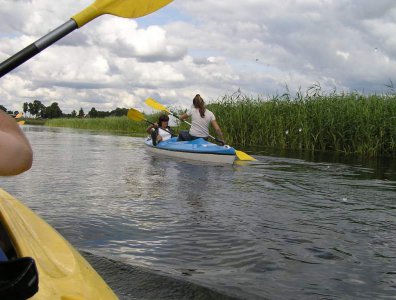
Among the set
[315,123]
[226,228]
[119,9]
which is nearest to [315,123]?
[315,123]

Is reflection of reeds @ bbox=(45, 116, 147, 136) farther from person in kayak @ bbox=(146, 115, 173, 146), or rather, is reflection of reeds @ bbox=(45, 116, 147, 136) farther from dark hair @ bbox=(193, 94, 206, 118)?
dark hair @ bbox=(193, 94, 206, 118)

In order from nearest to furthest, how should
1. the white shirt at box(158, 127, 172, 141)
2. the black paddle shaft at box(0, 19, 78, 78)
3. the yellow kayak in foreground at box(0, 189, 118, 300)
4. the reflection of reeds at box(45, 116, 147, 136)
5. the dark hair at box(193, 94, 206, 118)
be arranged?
the yellow kayak in foreground at box(0, 189, 118, 300)
the black paddle shaft at box(0, 19, 78, 78)
the dark hair at box(193, 94, 206, 118)
the white shirt at box(158, 127, 172, 141)
the reflection of reeds at box(45, 116, 147, 136)

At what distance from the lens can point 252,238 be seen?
385 centimetres

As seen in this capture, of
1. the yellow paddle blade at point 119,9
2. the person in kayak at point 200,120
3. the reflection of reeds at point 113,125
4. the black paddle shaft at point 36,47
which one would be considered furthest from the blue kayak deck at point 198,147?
the reflection of reeds at point 113,125

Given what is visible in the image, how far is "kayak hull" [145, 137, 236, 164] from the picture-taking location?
9.23 meters

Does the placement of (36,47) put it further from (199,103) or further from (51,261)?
(199,103)

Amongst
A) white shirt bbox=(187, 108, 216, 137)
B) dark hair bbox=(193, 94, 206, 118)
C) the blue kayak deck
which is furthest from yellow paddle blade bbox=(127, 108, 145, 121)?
dark hair bbox=(193, 94, 206, 118)

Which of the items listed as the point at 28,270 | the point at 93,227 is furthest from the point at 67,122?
the point at 28,270

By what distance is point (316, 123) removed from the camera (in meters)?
13.0

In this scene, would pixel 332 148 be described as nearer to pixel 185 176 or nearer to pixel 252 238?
pixel 185 176

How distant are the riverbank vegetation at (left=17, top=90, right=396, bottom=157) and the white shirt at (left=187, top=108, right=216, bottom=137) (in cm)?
412

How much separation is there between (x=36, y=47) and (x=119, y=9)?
0.59 m

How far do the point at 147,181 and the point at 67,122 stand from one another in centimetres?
4093

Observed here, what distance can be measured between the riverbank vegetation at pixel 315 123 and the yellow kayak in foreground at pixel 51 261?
10.8 m
